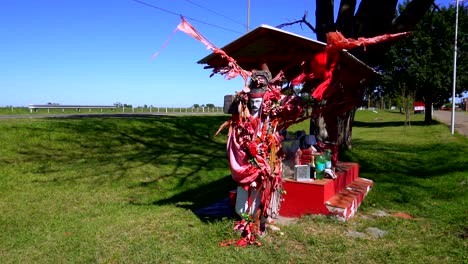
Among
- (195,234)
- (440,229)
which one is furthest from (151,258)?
(440,229)

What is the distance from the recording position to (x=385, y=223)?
18.8 ft

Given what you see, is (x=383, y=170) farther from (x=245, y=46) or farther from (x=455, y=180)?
(x=245, y=46)

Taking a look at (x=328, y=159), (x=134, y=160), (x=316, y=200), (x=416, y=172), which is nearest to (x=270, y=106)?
(x=316, y=200)

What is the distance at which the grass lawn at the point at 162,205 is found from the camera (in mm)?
4562

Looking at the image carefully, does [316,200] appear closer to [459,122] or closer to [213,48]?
[213,48]

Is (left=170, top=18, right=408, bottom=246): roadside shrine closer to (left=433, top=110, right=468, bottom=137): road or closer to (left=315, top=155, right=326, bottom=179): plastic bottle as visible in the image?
(left=315, top=155, right=326, bottom=179): plastic bottle

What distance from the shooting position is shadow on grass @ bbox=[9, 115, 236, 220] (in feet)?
25.8

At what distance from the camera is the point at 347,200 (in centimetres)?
609

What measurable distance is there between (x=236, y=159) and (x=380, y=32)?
7.11 metres

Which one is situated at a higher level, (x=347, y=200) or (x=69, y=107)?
(x=69, y=107)

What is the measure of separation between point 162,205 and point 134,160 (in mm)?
3240

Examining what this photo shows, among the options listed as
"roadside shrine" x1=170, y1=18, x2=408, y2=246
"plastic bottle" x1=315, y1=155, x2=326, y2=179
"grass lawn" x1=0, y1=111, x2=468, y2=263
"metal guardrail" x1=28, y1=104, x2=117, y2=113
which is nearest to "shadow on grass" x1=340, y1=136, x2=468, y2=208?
"grass lawn" x1=0, y1=111, x2=468, y2=263

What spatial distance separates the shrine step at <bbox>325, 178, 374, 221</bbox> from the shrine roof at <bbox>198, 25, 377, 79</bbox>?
1895 mm

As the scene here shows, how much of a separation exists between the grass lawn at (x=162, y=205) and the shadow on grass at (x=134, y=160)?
29 millimetres
